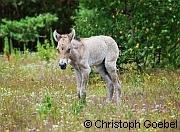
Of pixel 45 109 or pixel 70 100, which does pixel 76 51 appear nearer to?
pixel 70 100

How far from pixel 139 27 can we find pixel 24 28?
1291cm

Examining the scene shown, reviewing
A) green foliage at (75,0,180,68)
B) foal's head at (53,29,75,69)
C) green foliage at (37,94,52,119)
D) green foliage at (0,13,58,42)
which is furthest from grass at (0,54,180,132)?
green foliage at (0,13,58,42)

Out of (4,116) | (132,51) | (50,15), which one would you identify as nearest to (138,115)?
(4,116)

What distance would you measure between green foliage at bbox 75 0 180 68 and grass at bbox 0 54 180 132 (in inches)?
17.0

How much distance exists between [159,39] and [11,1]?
50.0ft

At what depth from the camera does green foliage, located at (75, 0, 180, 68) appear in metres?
15.2

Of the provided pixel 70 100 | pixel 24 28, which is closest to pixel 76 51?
pixel 70 100

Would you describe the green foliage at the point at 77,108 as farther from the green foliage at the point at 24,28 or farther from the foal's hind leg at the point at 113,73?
the green foliage at the point at 24,28

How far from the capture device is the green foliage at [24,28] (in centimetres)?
2738

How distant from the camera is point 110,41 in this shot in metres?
12.4

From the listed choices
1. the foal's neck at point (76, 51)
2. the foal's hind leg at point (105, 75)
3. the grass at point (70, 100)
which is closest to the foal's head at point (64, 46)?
the foal's neck at point (76, 51)

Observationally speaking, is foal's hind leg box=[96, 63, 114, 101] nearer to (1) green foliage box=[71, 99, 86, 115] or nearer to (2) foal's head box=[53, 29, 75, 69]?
(2) foal's head box=[53, 29, 75, 69]

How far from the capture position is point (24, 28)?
90.7ft

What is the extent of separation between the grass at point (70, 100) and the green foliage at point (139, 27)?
432 mm
